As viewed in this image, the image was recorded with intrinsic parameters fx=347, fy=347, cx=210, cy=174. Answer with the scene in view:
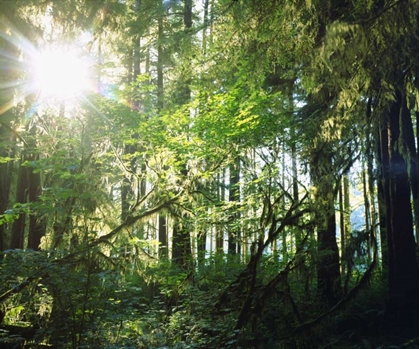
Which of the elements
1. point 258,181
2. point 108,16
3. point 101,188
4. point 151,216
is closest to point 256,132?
point 258,181

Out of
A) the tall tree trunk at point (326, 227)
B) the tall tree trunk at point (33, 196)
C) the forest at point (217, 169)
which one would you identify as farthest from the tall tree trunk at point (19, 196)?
the tall tree trunk at point (326, 227)

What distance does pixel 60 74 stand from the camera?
8234mm

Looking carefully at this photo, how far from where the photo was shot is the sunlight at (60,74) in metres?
6.73

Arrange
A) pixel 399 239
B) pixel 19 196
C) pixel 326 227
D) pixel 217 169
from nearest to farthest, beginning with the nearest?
pixel 399 239, pixel 326 227, pixel 19 196, pixel 217 169

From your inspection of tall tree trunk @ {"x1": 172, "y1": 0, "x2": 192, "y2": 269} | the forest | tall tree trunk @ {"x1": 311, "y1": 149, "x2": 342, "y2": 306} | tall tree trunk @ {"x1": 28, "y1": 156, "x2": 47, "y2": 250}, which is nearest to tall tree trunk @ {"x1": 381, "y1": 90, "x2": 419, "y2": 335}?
the forest

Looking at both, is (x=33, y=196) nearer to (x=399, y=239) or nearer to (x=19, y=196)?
(x=19, y=196)

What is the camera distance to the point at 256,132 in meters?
10.3

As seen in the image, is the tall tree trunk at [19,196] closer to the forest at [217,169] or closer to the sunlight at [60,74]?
the forest at [217,169]

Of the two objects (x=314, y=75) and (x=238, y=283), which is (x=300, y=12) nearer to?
(x=314, y=75)

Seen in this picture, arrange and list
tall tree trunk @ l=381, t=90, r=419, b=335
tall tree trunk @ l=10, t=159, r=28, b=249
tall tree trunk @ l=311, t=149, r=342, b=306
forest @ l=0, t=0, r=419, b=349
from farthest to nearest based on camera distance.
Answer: tall tree trunk @ l=10, t=159, r=28, b=249 < tall tree trunk @ l=311, t=149, r=342, b=306 < tall tree trunk @ l=381, t=90, r=419, b=335 < forest @ l=0, t=0, r=419, b=349

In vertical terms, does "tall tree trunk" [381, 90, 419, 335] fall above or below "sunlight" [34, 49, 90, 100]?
below

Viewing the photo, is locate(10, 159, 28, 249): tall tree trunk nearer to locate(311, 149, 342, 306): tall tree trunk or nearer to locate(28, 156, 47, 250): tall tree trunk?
locate(28, 156, 47, 250): tall tree trunk

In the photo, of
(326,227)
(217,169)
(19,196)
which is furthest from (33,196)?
(326,227)

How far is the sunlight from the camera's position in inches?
265
